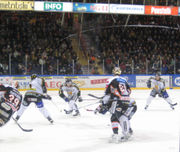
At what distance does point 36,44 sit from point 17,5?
8.12 feet

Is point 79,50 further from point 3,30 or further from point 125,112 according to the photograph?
point 125,112

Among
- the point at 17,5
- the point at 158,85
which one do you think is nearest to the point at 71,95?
the point at 158,85

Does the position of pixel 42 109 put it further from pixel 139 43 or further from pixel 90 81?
pixel 139 43

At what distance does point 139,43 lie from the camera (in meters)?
19.8

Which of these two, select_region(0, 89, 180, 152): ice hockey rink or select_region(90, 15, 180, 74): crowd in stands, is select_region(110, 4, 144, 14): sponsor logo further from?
Result: select_region(0, 89, 180, 152): ice hockey rink

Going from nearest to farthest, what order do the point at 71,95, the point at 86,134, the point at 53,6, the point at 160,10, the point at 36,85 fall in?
the point at 86,134 → the point at 36,85 → the point at 71,95 → the point at 53,6 → the point at 160,10

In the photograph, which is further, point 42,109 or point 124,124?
point 42,109

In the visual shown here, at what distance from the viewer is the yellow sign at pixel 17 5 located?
16.5 metres

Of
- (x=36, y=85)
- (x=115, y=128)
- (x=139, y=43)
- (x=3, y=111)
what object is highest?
(x=139, y=43)

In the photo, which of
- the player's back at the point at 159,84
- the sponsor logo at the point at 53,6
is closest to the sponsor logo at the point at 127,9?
the sponsor logo at the point at 53,6

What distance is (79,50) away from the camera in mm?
19938

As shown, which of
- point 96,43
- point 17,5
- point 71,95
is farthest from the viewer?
point 96,43

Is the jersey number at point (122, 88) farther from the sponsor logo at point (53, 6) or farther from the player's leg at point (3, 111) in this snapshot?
the sponsor logo at point (53, 6)

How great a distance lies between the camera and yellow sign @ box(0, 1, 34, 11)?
54.2ft
